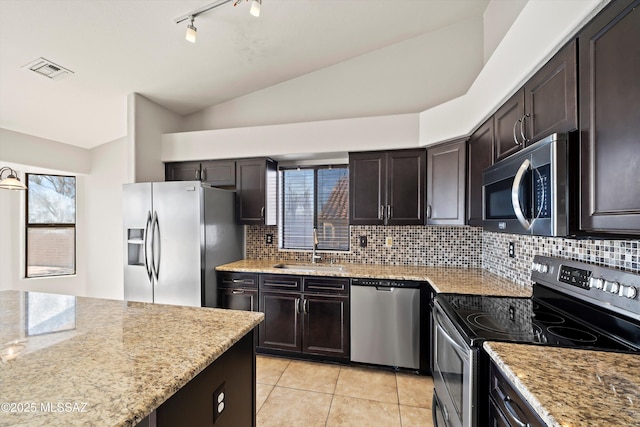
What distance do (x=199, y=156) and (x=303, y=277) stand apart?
1938 mm

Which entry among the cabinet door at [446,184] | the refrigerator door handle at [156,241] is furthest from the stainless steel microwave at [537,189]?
the refrigerator door handle at [156,241]

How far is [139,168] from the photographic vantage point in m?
3.11

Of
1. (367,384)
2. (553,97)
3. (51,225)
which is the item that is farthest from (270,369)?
(51,225)

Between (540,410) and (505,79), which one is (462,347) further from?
(505,79)

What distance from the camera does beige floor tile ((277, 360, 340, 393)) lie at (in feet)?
7.88

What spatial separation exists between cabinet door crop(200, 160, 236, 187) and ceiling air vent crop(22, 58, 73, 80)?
56.3 inches

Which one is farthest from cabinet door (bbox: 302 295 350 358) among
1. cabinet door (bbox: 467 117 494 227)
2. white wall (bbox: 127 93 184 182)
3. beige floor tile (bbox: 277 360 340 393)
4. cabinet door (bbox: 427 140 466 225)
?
white wall (bbox: 127 93 184 182)

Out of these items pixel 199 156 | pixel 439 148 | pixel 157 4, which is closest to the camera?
pixel 157 4

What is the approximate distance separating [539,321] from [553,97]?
3.65 ft

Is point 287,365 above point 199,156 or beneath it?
beneath

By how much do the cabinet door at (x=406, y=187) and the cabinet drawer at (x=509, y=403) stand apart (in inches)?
70.6

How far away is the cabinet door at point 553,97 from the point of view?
116 centimetres

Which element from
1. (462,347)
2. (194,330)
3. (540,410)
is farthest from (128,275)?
(540,410)

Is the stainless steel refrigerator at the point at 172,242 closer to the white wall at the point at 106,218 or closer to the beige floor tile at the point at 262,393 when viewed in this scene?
the beige floor tile at the point at 262,393
